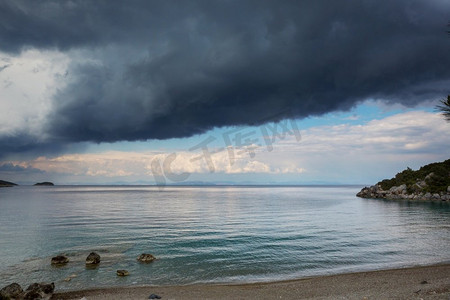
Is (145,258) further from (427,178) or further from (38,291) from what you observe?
(427,178)

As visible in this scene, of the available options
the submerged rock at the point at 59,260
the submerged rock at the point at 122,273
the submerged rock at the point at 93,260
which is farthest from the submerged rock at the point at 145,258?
the submerged rock at the point at 59,260

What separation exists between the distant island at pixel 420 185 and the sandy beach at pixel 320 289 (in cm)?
10217

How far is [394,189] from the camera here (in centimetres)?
12938

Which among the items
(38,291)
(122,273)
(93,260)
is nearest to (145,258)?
(122,273)

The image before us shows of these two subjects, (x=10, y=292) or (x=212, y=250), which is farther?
(x=212, y=250)

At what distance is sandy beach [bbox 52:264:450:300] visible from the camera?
17.8 metres

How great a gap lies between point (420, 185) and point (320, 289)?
404 ft

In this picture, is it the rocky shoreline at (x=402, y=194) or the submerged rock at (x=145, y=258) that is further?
the rocky shoreline at (x=402, y=194)

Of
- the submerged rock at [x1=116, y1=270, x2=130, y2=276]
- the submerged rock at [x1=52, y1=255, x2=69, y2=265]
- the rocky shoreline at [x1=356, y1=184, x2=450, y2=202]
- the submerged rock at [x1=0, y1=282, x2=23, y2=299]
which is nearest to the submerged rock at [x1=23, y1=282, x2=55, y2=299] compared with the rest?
the submerged rock at [x1=0, y1=282, x2=23, y2=299]

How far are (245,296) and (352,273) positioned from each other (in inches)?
418

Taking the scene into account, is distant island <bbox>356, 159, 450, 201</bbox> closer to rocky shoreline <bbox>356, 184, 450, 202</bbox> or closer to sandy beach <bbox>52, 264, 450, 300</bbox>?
rocky shoreline <bbox>356, 184, 450, 202</bbox>

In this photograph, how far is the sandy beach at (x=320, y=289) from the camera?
58.2 ft

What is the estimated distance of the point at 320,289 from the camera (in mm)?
20156

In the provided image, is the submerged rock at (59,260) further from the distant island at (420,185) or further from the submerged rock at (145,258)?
→ the distant island at (420,185)
